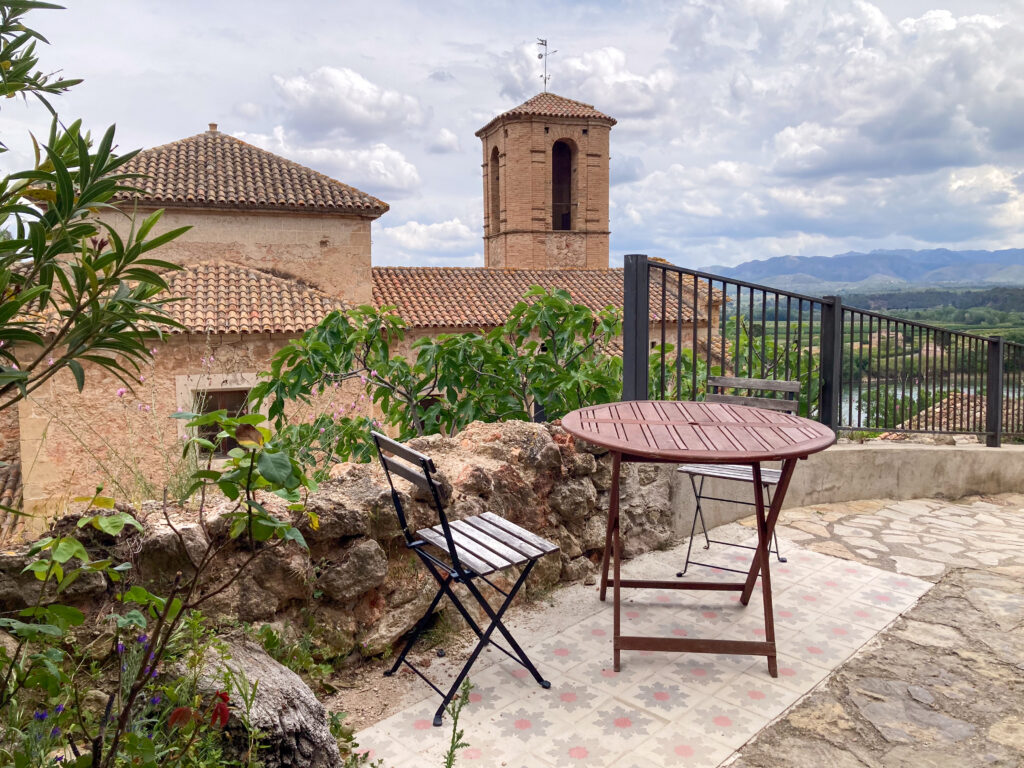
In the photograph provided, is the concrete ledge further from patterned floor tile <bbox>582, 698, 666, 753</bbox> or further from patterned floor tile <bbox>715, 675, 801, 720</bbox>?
patterned floor tile <bbox>582, 698, 666, 753</bbox>

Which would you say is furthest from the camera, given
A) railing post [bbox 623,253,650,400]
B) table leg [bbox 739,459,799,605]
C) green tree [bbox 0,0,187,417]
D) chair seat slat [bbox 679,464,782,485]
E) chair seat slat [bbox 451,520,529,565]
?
railing post [bbox 623,253,650,400]

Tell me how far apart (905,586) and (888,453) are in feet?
6.63

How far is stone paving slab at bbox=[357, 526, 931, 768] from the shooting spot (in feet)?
7.91

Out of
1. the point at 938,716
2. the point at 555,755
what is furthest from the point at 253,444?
the point at 938,716

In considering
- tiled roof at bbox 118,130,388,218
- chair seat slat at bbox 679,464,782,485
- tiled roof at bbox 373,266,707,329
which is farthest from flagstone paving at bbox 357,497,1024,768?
tiled roof at bbox 118,130,388,218

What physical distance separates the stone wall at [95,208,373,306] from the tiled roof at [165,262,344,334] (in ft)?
1.28

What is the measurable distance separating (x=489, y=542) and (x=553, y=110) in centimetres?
2611

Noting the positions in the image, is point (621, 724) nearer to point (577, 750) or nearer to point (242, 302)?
point (577, 750)

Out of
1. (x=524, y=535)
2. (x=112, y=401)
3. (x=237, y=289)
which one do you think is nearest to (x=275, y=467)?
(x=524, y=535)

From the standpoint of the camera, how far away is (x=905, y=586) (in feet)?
12.2

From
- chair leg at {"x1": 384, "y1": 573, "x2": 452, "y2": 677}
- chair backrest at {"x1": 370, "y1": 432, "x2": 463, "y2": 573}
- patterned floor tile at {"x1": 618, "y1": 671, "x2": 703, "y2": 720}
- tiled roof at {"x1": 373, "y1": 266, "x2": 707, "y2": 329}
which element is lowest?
patterned floor tile at {"x1": 618, "y1": 671, "x2": 703, "y2": 720}

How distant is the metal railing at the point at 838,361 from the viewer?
14.4ft

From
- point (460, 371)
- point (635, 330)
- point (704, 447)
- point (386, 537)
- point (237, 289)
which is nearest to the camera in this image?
point (704, 447)

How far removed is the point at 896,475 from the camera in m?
5.54
